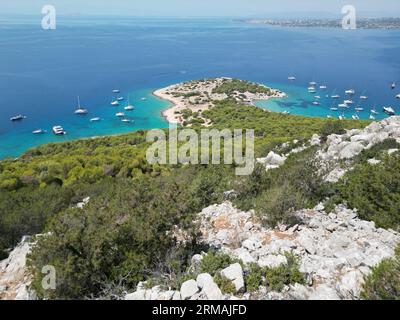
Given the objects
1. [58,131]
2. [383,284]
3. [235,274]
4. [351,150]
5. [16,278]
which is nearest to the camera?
[383,284]

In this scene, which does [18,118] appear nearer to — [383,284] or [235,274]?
[235,274]

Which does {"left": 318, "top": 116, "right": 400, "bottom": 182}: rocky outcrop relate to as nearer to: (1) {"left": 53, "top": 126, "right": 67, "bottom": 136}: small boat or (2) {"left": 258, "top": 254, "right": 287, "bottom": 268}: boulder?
(2) {"left": 258, "top": 254, "right": 287, "bottom": 268}: boulder

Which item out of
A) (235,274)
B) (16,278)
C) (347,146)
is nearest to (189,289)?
(235,274)

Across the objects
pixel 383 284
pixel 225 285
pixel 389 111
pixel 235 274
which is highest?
pixel 383 284

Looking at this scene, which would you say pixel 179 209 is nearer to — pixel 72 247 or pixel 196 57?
pixel 72 247

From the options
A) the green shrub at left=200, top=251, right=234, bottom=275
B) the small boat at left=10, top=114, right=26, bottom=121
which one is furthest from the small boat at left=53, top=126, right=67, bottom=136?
the green shrub at left=200, top=251, right=234, bottom=275

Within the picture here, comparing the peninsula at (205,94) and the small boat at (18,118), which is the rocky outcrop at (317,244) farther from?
the small boat at (18,118)
